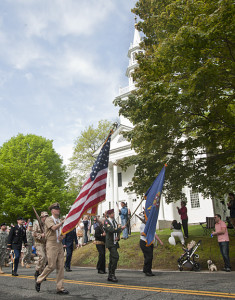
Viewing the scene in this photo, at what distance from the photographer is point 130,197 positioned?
3738 cm

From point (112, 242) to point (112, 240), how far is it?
0.05 m

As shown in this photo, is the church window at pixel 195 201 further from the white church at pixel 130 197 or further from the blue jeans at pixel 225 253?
the blue jeans at pixel 225 253

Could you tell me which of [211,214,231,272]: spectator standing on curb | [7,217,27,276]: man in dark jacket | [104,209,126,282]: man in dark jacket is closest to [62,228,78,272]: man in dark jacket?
[7,217,27,276]: man in dark jacket

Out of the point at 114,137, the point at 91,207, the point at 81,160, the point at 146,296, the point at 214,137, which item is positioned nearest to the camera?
the point at 146,296

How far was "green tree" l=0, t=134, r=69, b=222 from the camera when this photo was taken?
32781 mm

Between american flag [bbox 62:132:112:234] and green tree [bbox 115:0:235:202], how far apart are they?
8.82 feet

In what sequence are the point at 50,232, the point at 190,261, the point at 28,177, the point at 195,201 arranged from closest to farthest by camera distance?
the point at 50,232 < the point at 190,261 < the point at 195,201 < the point at 28,177

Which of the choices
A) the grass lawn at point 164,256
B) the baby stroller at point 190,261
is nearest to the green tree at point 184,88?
the grass lawn at point 164,256

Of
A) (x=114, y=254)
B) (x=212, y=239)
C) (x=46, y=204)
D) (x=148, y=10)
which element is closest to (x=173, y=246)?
(x=212, y=239)

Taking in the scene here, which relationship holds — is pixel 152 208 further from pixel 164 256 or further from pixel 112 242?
pixel 164 256

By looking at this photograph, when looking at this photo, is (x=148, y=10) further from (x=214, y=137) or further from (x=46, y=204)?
(x=46, y=204)

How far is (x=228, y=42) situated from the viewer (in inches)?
339

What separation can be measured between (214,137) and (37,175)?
2702 centimetres

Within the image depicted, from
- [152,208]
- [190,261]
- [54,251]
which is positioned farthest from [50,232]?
[190,261]
